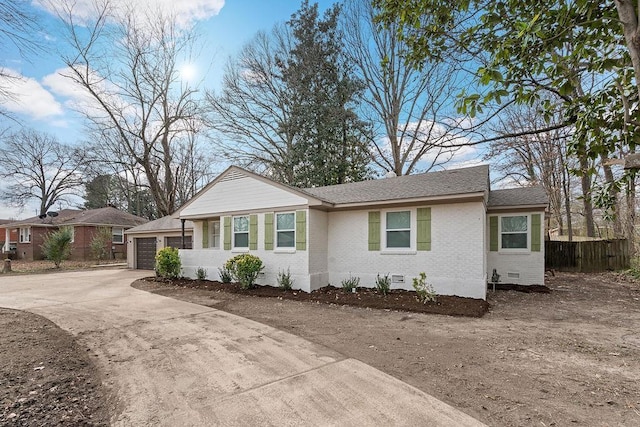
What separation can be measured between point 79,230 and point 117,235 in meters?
2.55

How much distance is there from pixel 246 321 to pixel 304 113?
1637 centimetres

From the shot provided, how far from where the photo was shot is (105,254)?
24750mm

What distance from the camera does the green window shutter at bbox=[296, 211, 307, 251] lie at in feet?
33.4

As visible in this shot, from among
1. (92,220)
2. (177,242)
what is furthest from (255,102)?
(92,220)

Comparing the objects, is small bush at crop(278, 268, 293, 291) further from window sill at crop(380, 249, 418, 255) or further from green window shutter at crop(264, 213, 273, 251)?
window sill at crop(380, 249, 418, 255)

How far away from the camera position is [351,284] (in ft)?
32.3

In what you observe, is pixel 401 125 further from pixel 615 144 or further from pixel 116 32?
pixel 116 32

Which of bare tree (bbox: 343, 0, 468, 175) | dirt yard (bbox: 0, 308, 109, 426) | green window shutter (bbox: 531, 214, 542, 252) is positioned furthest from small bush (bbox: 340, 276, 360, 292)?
bare tree (bbox: 343, 0, 468, 175)

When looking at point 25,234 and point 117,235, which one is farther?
point 25,234

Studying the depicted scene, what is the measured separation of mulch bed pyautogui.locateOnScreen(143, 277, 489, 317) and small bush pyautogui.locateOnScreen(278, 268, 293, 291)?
15cm

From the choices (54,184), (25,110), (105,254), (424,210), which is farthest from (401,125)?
(54,184)

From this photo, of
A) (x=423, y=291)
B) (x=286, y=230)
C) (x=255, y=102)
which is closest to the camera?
(x=423, y=291)

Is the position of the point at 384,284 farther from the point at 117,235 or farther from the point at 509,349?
the point at 117,235

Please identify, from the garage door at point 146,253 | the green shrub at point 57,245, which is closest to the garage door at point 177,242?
the garage door at point 146,253
